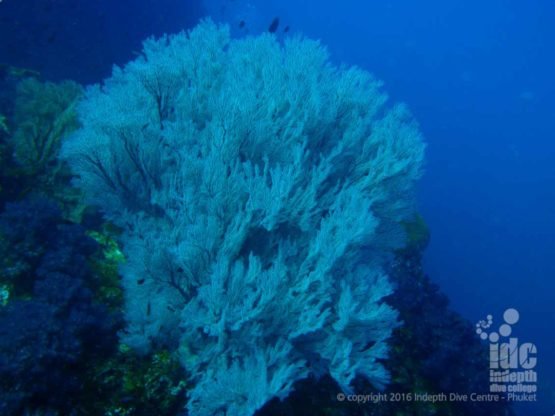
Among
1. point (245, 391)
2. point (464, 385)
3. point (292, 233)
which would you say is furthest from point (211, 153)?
point (464, 385)

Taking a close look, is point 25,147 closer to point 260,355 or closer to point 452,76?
point 260,355

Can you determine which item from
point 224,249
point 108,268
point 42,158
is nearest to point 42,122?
point 42,158

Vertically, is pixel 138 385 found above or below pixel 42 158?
below

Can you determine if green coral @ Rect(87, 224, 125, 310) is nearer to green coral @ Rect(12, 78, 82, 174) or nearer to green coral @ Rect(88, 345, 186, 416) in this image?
green coral @ Rect(88, 345, 186, 416)

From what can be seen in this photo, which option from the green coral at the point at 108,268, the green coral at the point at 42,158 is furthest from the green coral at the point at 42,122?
the green coral at the point at 108,268

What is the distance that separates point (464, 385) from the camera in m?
4.71

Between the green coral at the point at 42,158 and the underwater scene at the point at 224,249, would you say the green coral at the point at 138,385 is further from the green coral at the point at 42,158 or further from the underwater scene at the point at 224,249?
the green coral at the point at 42,158

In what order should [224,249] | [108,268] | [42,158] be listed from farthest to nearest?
[42,158] < [108,268] < [224,249]

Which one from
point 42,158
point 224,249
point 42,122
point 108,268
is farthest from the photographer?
point 42,122

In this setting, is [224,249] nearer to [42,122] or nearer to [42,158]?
[42,158]

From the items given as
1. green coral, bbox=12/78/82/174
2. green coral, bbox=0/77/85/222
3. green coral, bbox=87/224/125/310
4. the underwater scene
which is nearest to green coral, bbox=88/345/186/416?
the underwater scene

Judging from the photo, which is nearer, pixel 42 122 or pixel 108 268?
pixel 108 268

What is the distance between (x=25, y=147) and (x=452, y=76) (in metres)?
128

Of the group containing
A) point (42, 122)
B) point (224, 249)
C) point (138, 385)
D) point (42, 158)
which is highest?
point (42, 122)
